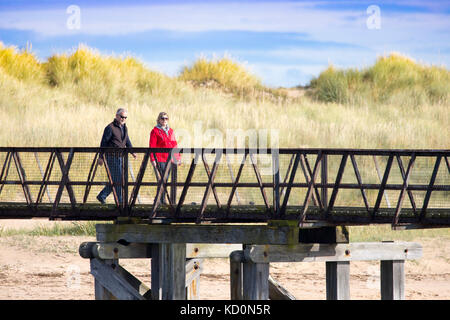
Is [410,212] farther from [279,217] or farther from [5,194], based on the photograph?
[5,194]

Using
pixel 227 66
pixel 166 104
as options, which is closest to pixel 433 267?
pixel 166 104

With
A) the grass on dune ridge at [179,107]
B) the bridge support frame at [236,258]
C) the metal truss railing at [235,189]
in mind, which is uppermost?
the grass on dune ridge at [179,107]

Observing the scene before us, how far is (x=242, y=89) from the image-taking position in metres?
45.9

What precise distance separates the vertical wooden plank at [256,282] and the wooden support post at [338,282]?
6.56 feet

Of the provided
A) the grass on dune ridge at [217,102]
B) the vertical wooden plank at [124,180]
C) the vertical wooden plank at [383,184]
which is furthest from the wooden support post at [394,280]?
the grass on dune ridge at [217,102]

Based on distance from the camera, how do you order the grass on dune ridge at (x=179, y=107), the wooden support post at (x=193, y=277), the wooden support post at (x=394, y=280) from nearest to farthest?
1. the wooden support post at (x=394, y=280)
2. the wooden support post at (x=193, y=277)
3. the grass on dune ridge at (x=179, y=107)

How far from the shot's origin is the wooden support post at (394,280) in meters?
17.1

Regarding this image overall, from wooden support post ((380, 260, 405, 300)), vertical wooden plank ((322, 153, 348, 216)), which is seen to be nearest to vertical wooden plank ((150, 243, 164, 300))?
vertical wooden plank ((322, 153, 348, 216))

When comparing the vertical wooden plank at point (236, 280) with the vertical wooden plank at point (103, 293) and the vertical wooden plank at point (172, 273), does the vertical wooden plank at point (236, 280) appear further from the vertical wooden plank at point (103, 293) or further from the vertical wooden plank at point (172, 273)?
the vertical wooden plank at point (103, 293)

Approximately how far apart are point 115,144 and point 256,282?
12.3ft

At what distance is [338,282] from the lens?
16.5m

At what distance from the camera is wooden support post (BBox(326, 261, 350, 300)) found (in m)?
16.5

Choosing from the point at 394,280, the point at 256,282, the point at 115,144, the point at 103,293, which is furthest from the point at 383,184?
the point at 115,144

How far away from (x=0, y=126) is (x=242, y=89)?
53.4 ft
